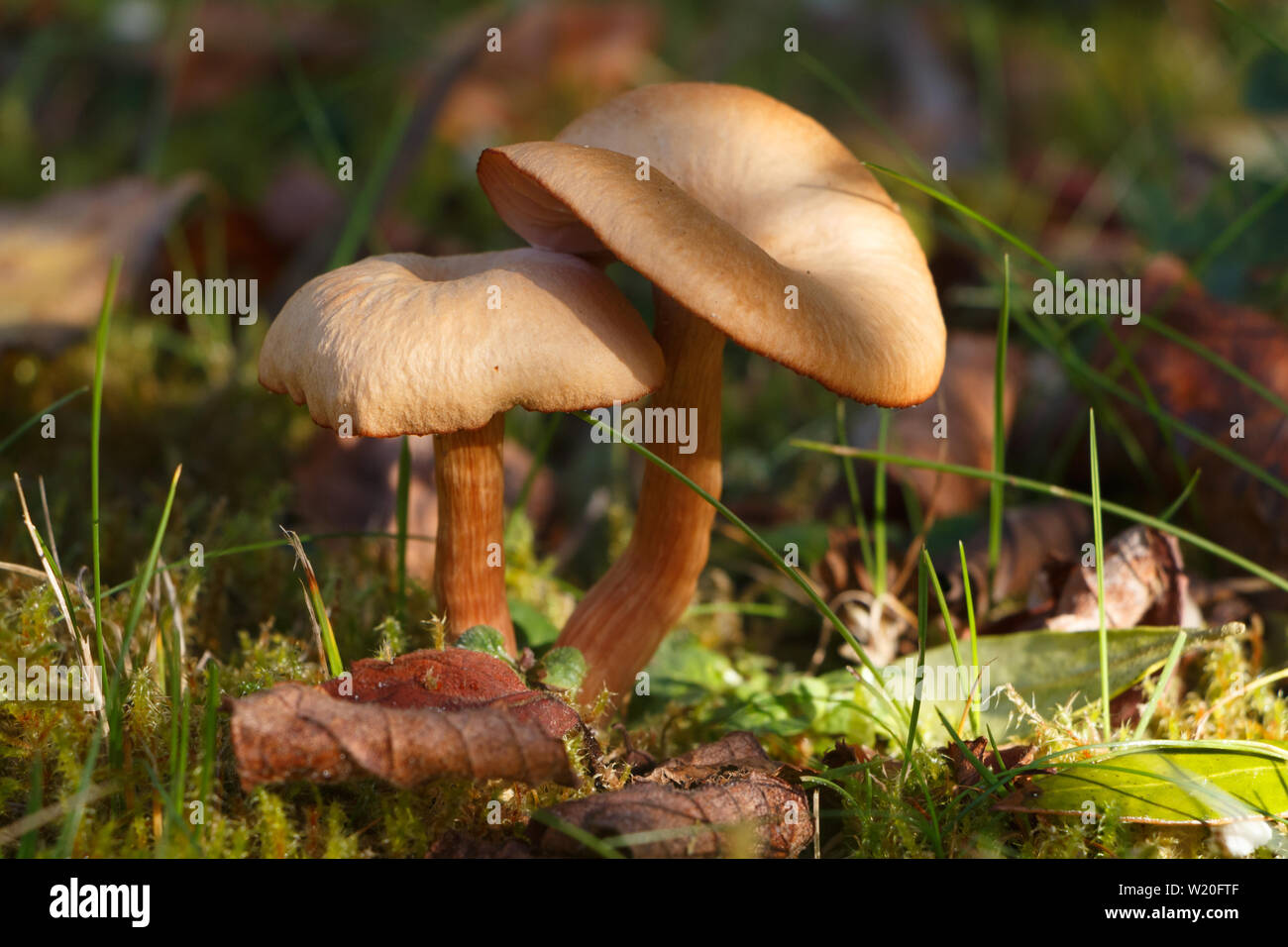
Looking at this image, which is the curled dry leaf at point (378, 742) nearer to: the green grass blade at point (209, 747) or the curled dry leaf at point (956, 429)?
the green grass blade at point (209, 747)

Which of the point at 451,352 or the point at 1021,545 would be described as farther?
the point at 1021,545

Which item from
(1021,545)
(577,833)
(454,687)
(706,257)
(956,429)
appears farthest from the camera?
(956,429)

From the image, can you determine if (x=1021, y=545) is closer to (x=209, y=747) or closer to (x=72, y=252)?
(x=209, y=747)

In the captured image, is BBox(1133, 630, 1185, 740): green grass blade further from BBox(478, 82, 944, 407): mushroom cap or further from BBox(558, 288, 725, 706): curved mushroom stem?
BBox(558, 288, 725, 706): curved mushroom stem

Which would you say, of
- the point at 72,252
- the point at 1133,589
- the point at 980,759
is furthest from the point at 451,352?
the point at 72,252

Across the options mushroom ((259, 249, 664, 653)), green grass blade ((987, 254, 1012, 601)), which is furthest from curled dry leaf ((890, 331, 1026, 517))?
mushroom ((259, 249, 664, 653))
